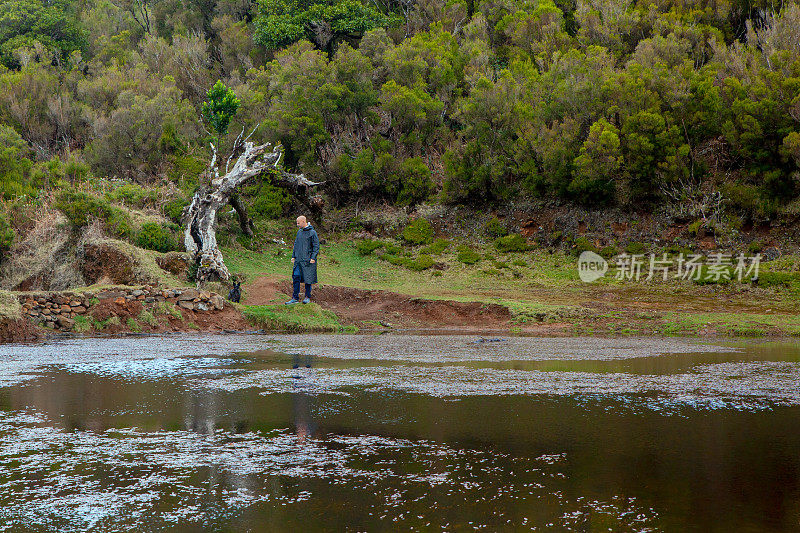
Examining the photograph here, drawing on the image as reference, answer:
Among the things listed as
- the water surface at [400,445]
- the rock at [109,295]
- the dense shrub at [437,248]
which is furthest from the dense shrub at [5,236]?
the dense shrub at [437,248]

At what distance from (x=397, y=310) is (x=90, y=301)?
7.56 meters

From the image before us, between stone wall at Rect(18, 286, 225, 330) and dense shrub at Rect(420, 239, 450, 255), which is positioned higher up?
dense shrub at Rect(420, 239, 450, 255)

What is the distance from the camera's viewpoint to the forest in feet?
85.4

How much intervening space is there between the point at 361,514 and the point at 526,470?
1416 mm

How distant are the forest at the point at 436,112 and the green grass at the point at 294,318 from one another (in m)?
7.58

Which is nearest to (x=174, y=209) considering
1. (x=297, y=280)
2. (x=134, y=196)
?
(x=134, y=196)

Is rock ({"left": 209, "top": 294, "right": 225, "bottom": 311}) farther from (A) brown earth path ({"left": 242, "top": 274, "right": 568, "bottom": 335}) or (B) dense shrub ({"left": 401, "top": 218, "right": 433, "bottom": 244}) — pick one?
(B) dense shrub ({"left": 401, "top": 218, "right": 433, "bottom": 244})

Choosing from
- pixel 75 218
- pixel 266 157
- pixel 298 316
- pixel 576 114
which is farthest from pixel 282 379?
pixel 576 114

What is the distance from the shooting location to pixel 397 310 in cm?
1944

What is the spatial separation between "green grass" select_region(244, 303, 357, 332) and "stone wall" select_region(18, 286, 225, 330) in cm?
90

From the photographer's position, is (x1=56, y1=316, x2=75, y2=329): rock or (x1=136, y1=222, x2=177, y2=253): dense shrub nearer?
(x1=56, y1=316, x2=75, y2=329): rock

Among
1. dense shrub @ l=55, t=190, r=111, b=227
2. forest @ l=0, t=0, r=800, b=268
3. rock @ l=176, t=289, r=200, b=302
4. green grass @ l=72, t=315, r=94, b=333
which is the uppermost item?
forest @ l=0, t=0, r=800, b=268

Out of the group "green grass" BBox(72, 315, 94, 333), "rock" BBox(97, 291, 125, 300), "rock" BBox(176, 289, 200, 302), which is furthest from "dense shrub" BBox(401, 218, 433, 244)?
"green grass" BBox(72, 315, 94, 333)

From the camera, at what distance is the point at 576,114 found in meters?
28.7
